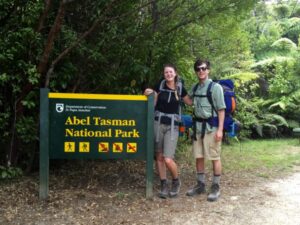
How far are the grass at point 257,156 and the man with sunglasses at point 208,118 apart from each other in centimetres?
196

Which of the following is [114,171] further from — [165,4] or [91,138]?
[165,4]

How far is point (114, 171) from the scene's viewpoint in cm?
725

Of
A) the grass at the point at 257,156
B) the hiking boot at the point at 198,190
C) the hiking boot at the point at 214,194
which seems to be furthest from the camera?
the grass at the point at 257,156

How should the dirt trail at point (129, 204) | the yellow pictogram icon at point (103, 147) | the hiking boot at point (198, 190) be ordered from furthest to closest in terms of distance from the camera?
the hiking boot at point (198, 190)
the yellow pictogram icon at point (103, 147)
the dirt trail at point (129, 204)

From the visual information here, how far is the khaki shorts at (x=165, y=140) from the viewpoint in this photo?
5.85 metres

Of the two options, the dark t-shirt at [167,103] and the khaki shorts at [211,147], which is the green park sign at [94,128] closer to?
the dark t-shirt at [167,103]

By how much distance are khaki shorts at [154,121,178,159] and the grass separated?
7.62 ft

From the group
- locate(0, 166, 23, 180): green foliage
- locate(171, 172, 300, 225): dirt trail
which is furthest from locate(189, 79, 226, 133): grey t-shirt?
locate(0, 166, 23, 180): green foliage

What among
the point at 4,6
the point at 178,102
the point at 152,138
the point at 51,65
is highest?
the point at 4,6

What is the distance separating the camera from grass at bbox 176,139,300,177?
8188 millimetres

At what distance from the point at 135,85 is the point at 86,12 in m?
1.52

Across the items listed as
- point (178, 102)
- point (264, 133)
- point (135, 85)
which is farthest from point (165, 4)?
point (264, 133)

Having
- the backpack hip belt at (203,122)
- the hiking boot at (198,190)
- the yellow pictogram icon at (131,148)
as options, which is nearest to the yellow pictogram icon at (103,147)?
the yellow pictogram icon at (131,148)

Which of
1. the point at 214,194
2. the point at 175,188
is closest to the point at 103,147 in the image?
the point at 175,188
